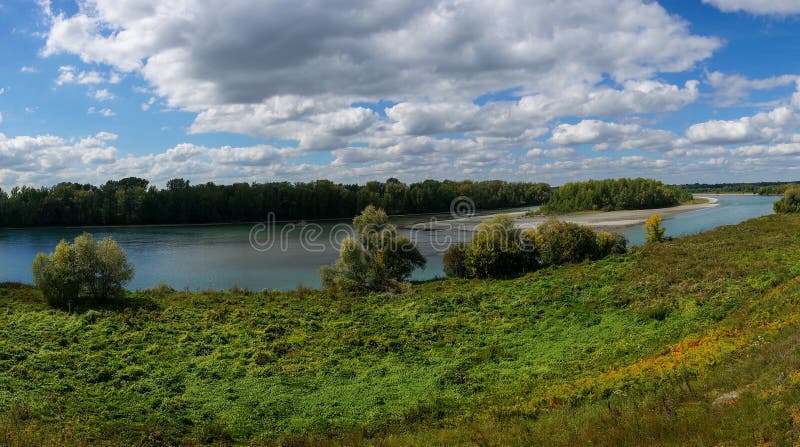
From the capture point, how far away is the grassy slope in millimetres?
11102

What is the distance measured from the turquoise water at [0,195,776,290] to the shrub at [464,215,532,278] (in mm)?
7649

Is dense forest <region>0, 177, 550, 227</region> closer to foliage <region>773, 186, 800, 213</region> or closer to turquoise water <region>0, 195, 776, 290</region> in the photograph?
turquoise water <region>0, 195, 776, 290</region>

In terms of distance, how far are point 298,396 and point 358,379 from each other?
229cm

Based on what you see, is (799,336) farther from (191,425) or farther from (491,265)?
(491,265)

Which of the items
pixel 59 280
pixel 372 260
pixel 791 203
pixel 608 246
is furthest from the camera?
pixel 791 203

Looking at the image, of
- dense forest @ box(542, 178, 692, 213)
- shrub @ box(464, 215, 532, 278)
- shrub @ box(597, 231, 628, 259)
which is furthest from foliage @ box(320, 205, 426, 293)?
dense forest @ box(542, 178, 692, 213)

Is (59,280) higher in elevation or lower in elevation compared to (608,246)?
higher

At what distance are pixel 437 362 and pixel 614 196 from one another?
11297cm

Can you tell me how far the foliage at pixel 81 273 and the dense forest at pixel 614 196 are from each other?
97.3 meters

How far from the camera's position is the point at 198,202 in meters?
120

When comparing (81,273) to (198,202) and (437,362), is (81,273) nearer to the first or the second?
(437,362)

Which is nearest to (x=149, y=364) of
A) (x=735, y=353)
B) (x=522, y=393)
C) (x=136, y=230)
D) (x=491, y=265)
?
(x=522, y=393)

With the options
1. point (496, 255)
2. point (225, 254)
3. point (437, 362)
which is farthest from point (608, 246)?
point (225, 254)

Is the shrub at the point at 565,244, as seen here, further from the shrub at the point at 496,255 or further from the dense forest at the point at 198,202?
the dense forest at the point at 198,202
